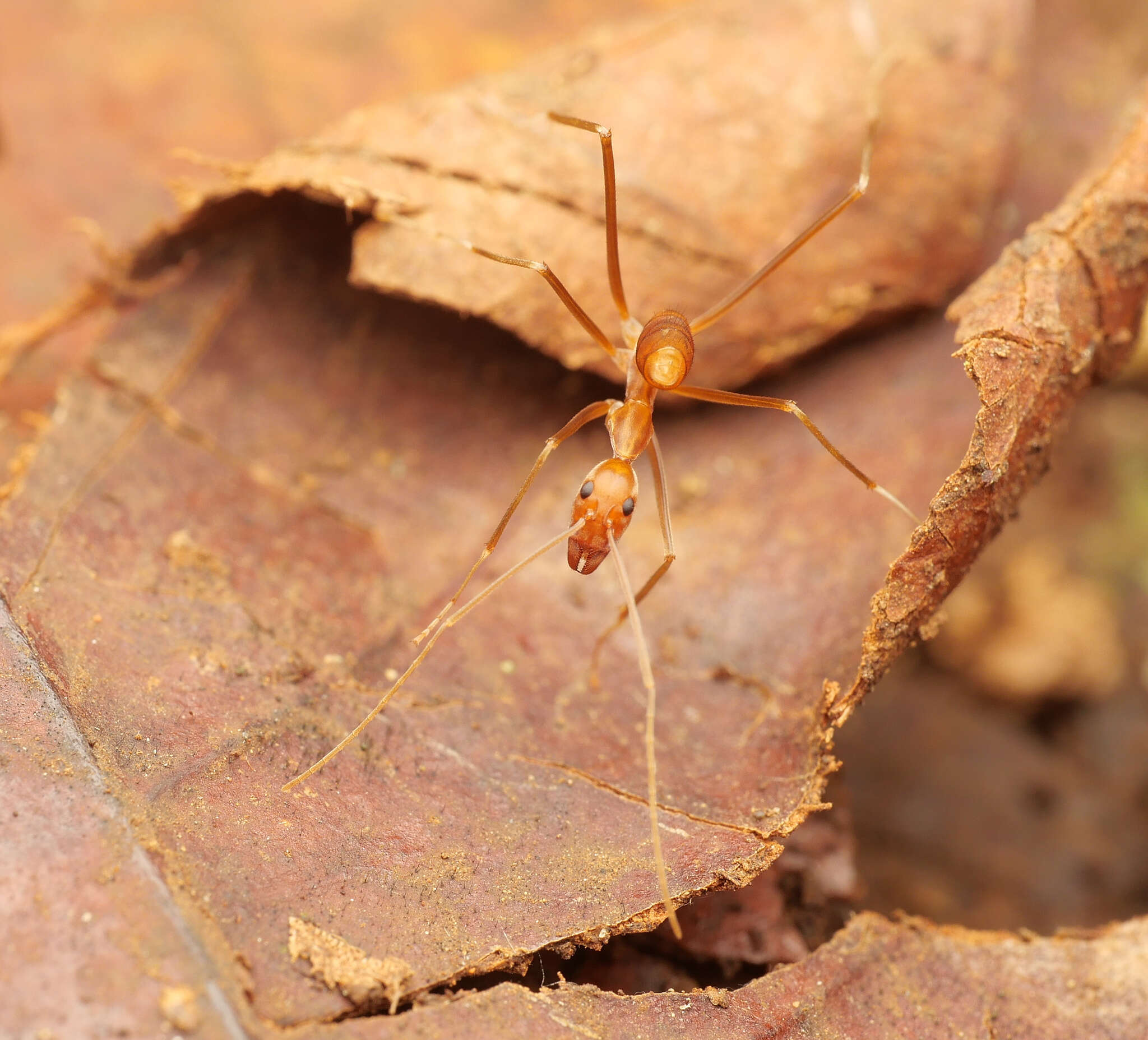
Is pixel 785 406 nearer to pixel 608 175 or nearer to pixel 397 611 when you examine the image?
pixel 608 175

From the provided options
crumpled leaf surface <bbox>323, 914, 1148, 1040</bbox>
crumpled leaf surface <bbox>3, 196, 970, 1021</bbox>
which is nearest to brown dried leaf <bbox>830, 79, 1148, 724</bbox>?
crumpled leaf surface <bbox>3, 196, 970, 1021</bbox>

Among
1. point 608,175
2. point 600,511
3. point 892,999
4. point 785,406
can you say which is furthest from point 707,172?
point 892,999

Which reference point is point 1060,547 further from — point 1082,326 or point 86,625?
point 86,625

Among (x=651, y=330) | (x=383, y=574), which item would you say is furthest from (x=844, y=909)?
(x=651, y=330)

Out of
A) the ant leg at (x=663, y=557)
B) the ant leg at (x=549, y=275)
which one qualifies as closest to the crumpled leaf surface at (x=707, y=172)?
the ant leg at (x=549, y=275)

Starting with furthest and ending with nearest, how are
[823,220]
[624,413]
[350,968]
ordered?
[624,413], [823,220], [350,968]

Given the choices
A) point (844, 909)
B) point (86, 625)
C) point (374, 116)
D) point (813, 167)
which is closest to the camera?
point (86, 625)
